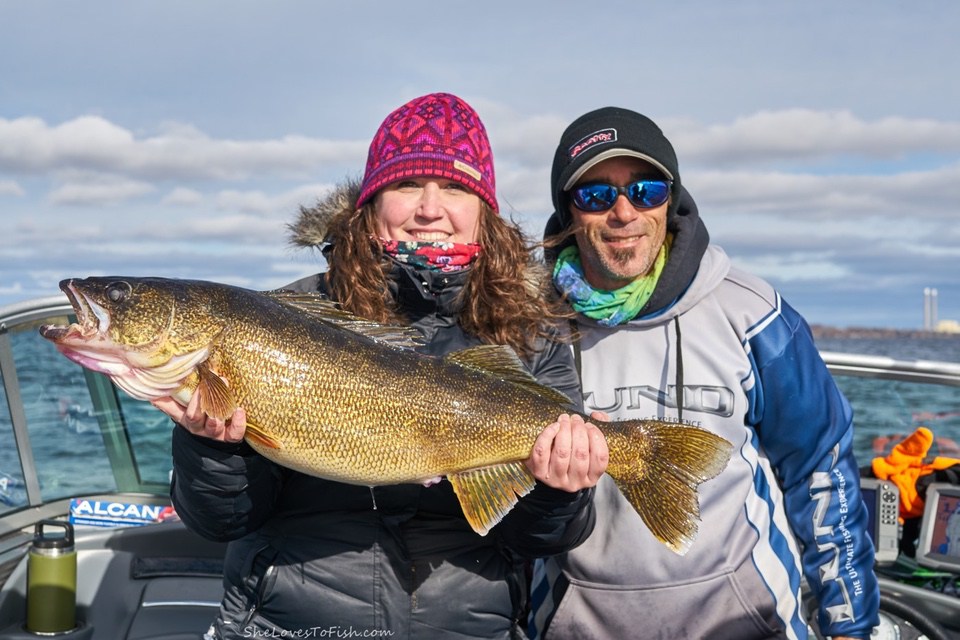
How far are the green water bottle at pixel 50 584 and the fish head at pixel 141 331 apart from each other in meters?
1.79

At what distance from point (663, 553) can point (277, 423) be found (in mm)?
1698

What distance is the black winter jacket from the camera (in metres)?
3.20

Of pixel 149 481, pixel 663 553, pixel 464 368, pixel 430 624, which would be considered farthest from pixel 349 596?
pixel 149 481

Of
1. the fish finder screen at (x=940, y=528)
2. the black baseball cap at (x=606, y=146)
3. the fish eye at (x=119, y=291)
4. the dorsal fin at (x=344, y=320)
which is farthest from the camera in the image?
the fish finder screen at (x=940, y=528)

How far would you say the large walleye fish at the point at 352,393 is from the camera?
10.4 ft

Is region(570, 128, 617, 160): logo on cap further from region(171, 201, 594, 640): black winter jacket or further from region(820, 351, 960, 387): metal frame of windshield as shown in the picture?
region(820, 351, 960, 387): metal frame of windshield

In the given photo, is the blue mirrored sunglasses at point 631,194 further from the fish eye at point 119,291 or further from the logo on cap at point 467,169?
the fish eye at point 119,291

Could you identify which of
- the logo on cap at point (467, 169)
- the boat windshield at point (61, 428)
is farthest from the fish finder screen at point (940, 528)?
the boat windshield at point (61, 428)

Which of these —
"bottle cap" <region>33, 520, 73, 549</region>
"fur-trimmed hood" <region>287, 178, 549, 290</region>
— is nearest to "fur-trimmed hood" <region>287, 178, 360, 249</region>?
"fur-trimmed hood" <region>287, 178, 549, 290</region>

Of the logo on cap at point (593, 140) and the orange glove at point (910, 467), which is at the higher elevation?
the logo on cap at point (593, 140)

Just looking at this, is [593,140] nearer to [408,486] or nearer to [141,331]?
[408,486]

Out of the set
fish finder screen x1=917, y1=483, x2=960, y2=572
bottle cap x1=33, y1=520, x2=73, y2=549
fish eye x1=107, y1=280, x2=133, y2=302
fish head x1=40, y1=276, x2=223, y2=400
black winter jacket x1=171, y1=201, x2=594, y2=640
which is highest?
fish eye x1=107, y1=280, x2=133, y2=302

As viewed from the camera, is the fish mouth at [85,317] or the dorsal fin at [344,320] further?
the dorsal fin at [344,320]

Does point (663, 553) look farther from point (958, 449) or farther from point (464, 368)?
point (958, 449)
